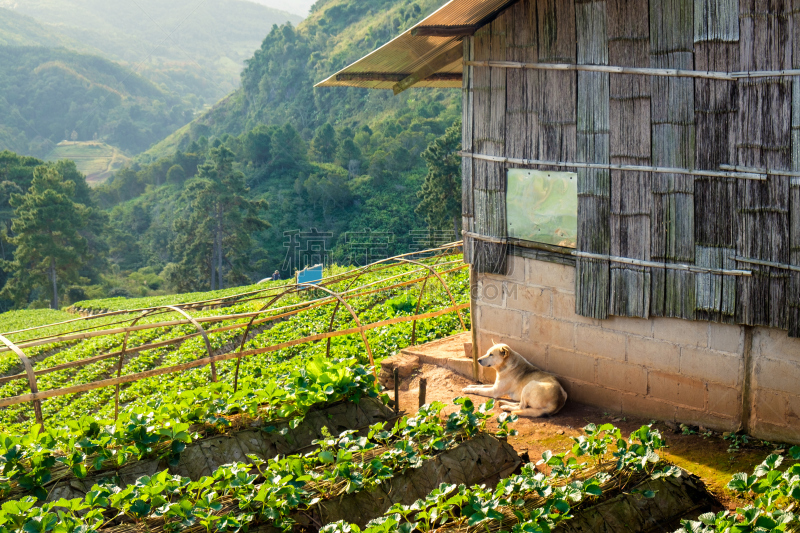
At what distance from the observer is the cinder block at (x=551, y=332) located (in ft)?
23.6

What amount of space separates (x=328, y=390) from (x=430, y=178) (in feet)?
94.1

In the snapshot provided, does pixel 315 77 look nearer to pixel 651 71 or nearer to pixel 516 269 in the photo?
pixel 516 269

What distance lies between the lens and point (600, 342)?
6.96 m

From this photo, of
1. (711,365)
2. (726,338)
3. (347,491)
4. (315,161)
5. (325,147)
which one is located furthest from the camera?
(325,147)

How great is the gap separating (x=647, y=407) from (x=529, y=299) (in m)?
1.68

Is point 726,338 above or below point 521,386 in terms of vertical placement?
above

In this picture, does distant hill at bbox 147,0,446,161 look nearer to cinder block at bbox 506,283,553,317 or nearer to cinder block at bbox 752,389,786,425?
cinder block at bbox 506,283,553,317

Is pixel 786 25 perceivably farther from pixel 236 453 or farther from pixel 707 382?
pixel 236 453

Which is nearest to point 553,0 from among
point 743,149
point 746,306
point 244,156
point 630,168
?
point 630,168

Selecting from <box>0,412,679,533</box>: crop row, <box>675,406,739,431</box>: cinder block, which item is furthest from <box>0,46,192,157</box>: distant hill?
<box>675,406,739,431</box>: cinder block

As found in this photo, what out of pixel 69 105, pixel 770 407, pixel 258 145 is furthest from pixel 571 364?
pixel 69 105

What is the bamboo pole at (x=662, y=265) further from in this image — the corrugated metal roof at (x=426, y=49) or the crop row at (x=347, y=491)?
the corrugated metal roof at (x=426, y=49)

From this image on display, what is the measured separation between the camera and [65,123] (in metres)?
91.0

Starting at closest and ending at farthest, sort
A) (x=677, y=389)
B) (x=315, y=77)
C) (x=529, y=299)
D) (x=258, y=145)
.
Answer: (x=677, y=389), (x=529, y=299), (x=258, y=145), (x=315, y=77)
